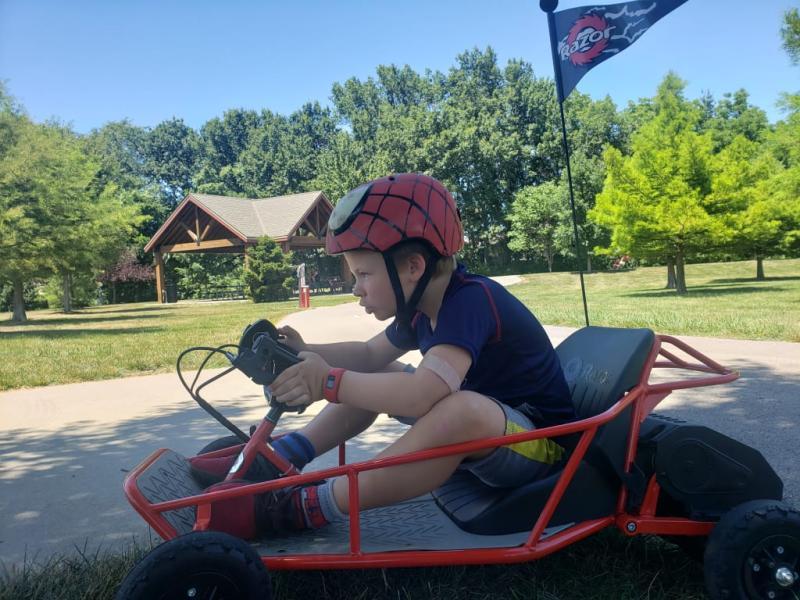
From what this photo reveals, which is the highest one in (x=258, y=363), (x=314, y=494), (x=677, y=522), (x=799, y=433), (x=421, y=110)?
(x=421, y=110)

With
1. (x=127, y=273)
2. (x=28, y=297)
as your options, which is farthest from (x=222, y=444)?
(x=127, y=273)

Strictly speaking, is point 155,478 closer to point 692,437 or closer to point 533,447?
point 533,447

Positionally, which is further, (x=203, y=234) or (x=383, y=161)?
(x=383, y=161)

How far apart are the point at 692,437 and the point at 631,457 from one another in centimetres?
21

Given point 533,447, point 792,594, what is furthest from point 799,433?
point 533,447

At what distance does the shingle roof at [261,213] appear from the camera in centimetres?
2988

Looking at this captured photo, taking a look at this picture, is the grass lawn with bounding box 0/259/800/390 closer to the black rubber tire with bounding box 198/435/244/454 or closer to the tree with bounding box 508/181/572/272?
the black rubber tire with bounding box 198/435/244/454

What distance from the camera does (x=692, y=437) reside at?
2020 mm

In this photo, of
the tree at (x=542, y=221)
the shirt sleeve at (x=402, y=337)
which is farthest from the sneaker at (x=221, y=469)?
the tree at (x=542, y=221)

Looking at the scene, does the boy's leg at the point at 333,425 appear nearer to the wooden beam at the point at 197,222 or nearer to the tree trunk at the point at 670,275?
the tree trunk at the point at 670,275

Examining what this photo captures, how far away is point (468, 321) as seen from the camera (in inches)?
76.4

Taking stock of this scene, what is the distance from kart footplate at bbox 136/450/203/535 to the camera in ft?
6.55

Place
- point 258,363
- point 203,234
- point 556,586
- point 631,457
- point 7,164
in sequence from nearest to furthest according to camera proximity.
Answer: point 258,363 → point 631,457 → point 556,586 → point 7,164 → point 203,234

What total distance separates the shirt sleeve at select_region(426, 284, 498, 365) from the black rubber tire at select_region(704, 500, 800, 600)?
2.94 ft
